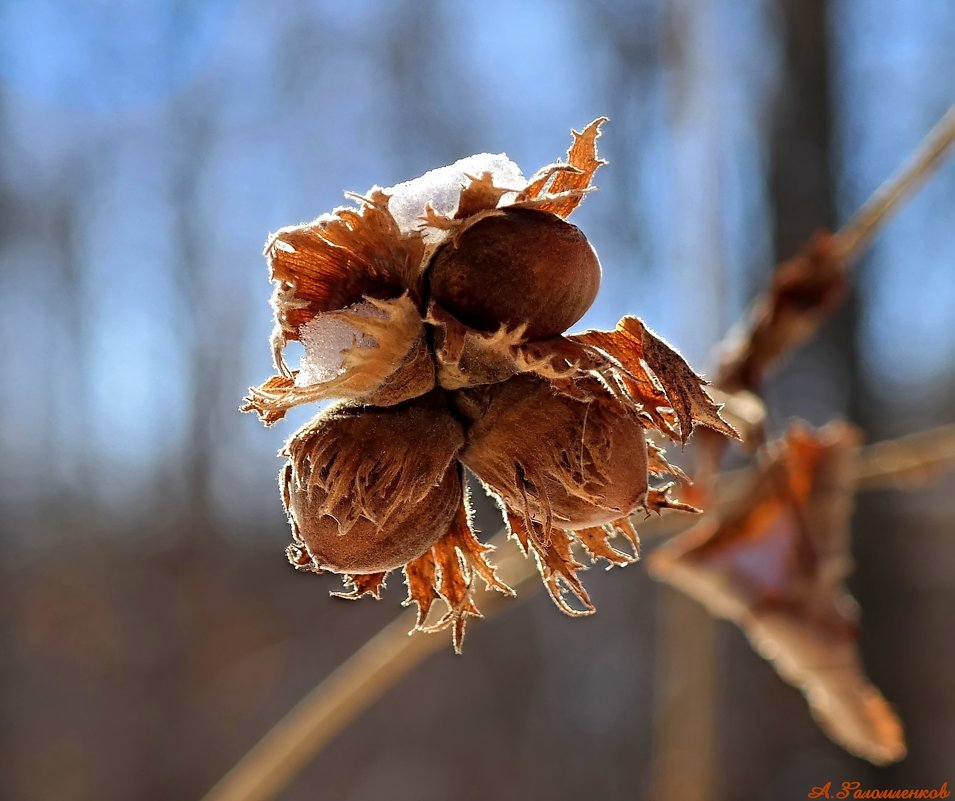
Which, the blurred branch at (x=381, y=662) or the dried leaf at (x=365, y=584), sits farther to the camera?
the blurred branch at (x=381, y=662)

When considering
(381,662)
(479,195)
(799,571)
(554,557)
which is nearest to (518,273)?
(479,195)

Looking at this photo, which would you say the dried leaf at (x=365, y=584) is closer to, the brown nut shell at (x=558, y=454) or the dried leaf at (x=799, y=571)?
the brown nut shell at (x=558, y=454)

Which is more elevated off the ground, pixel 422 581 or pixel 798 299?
pixel 798 299

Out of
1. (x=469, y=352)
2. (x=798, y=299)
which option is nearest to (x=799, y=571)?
(x=798, y=299)

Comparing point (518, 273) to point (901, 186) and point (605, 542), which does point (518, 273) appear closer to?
point (605, 542)

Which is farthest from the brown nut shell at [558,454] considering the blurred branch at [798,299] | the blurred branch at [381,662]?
the blurred branch at [798,299]

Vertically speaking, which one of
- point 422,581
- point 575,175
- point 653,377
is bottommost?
point 422,581

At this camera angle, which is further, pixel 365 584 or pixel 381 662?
pixel 381 662
